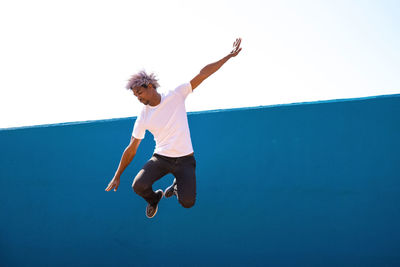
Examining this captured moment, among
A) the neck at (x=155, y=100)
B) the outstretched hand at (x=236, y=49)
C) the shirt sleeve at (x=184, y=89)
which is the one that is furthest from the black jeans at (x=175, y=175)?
the outstretched hand at (x=236, y=49)

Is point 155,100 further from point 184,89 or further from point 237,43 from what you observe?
point 237,43

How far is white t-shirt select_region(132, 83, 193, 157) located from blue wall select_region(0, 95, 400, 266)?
82 cm

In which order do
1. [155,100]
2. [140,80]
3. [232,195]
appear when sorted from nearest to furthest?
[140,80], [155,100], [232,195]

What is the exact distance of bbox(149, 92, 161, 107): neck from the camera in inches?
130

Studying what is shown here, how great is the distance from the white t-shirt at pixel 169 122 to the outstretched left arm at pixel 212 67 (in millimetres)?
99

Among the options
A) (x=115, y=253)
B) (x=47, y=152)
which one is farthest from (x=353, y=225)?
(x=47, y=152)

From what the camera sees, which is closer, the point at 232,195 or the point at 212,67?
the point at 212,67

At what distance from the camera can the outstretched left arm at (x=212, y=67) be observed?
10.6 feet

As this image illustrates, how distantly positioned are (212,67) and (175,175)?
113 cm

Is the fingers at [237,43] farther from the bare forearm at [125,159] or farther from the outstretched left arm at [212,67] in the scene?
the bare forearm at [125,159]

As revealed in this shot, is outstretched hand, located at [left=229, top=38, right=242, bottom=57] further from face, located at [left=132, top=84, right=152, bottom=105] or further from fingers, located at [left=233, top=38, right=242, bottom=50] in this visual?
face, located at [left=132, top=84, right=152, bottom=105]

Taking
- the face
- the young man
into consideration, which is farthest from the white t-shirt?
the face

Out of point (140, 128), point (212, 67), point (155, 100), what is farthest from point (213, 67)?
point (140, 128)

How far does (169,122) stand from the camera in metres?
3.31
